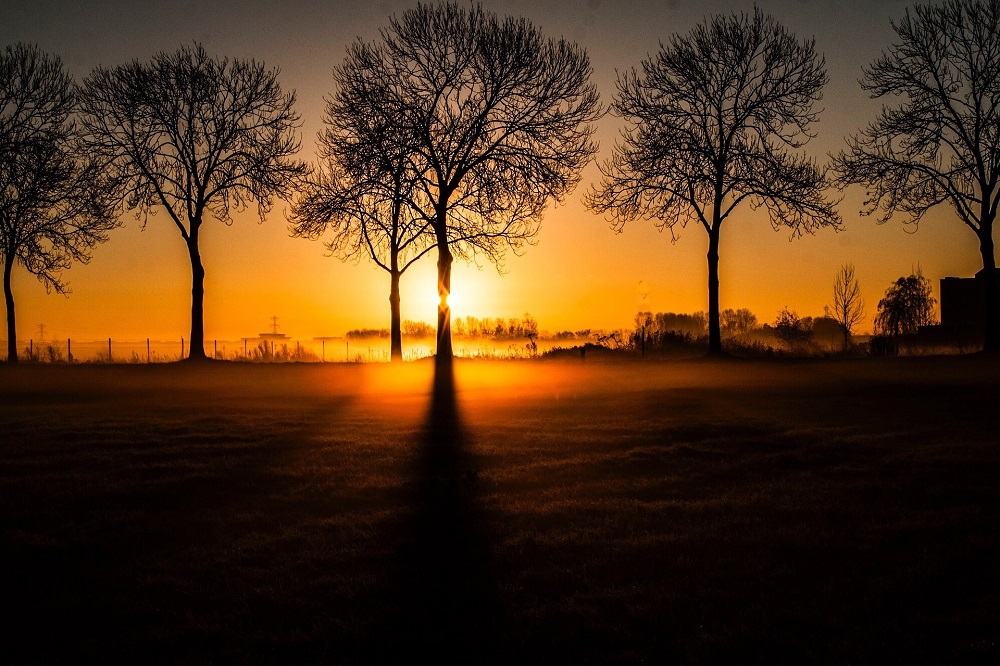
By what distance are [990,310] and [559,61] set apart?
20.1m

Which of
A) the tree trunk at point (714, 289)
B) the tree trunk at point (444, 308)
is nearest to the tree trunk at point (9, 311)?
the tree trunk at point (444, 308)

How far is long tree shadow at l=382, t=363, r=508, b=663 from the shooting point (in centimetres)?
538

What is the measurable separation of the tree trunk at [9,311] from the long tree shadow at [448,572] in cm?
3476

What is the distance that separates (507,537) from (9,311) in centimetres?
3937

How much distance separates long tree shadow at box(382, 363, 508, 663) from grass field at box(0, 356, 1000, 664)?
0.03m

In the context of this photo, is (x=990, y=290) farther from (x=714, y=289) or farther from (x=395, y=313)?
(x=395, y=313)

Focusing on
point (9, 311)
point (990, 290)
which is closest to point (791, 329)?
point (990, 290)

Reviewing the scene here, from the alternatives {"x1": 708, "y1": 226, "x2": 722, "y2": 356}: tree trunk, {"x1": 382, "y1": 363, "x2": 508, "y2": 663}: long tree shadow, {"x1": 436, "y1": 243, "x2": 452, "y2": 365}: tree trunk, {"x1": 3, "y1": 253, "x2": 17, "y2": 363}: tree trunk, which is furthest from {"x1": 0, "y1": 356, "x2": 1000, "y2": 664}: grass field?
{"x1": 3, "y1": 253, "x2": 17, "y2": 363}: tree trunk

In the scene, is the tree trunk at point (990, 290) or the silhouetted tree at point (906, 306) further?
the silhouetted tree at point (906, 306)

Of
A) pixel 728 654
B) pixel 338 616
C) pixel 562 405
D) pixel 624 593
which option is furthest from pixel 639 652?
pixel 562 405

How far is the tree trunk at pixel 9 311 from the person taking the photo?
1508 inches

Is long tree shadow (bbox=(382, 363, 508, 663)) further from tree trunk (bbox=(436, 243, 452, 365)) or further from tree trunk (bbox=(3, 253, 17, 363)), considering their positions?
tree trunk (bbox=(3, 253, 17, 363))

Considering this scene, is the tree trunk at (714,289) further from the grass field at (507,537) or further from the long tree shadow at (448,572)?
the long tree shadow at (448,572)

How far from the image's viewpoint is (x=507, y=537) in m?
7.87
